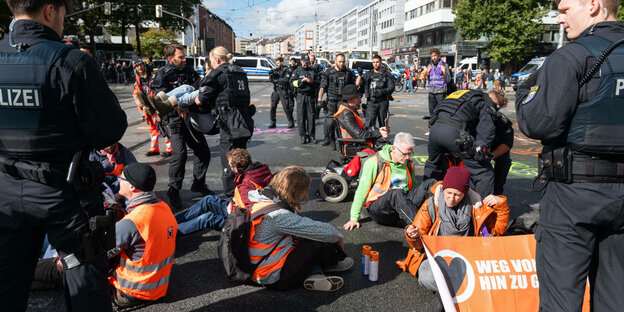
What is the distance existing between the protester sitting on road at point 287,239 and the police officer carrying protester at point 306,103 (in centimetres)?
649

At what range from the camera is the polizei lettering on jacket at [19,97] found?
6.23ft

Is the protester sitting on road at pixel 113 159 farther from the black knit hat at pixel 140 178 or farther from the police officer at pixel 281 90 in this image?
the police officer at pixel 281 90

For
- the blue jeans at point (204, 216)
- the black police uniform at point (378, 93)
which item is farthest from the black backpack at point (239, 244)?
the black police uniform at point (378, 93)

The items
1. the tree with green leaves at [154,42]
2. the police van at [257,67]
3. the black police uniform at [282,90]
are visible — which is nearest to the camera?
the black police uniform at [282,90]

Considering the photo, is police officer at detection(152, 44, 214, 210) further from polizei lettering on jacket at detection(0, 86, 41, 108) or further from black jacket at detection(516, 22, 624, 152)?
black jacket at detection(516, 22, 624, 152)

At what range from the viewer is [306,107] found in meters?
10.1

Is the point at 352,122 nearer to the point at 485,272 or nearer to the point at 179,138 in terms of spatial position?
the point at 179,138

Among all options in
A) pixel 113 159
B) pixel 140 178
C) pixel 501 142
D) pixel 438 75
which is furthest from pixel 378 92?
pixel 140 178

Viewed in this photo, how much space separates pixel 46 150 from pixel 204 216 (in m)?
2.48

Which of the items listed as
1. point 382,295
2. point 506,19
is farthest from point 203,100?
point 506,19

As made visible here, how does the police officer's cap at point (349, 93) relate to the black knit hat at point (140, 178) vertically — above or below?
above

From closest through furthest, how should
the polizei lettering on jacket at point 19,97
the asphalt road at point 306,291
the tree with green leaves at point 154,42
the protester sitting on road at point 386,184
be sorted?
the polizei lettering on jacket at point 19,97 < the asphalt road at point 306,291 < the protester sitting on road at point 386,184 < the tree with green leaves at point 154,42

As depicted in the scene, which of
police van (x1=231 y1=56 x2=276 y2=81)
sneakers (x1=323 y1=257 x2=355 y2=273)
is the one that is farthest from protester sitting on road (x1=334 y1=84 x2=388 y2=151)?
police van (x1=231 y1=56 x2=276 y2=81)

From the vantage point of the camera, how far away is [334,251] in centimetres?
360
